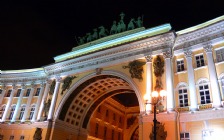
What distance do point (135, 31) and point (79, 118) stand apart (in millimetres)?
16358

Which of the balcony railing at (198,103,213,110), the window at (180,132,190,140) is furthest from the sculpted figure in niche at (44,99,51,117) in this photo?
the balcony railing at (198,103,213,110)

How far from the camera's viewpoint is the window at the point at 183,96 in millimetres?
23172

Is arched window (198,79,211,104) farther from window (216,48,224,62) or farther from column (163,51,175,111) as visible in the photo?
column (163,51,175,111)

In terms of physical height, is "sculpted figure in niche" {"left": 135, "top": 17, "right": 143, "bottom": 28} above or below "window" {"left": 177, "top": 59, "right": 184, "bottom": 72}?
above

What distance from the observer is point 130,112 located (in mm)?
48156

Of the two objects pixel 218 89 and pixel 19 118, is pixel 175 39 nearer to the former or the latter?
pixel 218 89

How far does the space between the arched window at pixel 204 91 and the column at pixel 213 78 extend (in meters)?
0.84

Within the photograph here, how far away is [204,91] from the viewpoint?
22516mm

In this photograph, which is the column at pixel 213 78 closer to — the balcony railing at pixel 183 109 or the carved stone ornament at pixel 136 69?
the balcony railing at pixel 183 109

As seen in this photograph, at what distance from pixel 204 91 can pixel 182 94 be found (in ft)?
7.25

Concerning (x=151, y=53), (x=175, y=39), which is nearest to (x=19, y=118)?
(x=151, y=53)

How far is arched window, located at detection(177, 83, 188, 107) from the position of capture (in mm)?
23202

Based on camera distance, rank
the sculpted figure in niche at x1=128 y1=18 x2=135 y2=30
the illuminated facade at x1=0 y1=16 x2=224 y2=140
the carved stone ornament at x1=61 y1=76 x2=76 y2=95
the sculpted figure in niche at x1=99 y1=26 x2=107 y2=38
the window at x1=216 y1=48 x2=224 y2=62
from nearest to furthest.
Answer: the illuminated facade at x1=0 y1=16 x2=224 y2=140 → the window at x1=216 y1=48 x2=224 y2=62 → the sculpted figure in niche at x1=128 y1=18 x2=135 y2=30 → the carved stone ornament at x1=61 y1=76 x2=76 y2=95 → the sculpted figure in niche at x1=99 y1=26 x2=107 y2=38

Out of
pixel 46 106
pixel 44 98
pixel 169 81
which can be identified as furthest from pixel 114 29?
pixel 46 106
